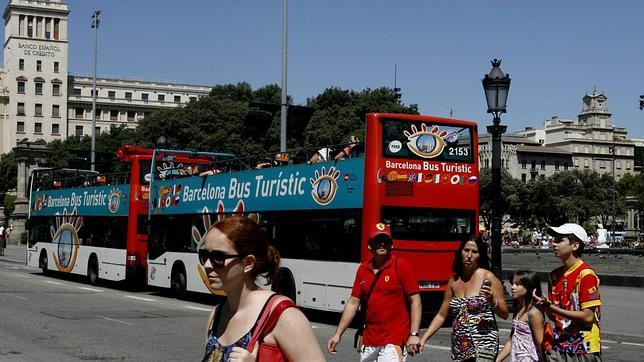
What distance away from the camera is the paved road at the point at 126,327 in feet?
41.7

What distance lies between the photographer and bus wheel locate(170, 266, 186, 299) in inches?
918

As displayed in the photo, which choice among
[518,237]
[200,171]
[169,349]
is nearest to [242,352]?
[169,349]

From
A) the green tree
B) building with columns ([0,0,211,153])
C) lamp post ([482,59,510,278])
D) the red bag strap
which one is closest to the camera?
the red bag strap

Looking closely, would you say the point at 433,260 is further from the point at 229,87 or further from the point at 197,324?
the point at 229,87

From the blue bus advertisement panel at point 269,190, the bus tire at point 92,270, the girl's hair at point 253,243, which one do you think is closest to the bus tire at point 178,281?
the blue bus advertisement panel at point 269,190

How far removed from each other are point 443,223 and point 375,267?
31.3ft

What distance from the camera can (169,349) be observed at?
1312 centimetres

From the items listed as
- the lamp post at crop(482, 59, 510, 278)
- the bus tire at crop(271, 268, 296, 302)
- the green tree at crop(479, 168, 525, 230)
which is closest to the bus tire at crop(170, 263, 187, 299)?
the bus tire at crop(271, 268, 296, 302)

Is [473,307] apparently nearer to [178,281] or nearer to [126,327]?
[126,327]

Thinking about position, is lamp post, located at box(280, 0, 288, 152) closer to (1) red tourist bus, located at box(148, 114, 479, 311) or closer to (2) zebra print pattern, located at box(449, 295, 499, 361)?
(1) red tourist bus, located at box(148, 114, 479, 311)

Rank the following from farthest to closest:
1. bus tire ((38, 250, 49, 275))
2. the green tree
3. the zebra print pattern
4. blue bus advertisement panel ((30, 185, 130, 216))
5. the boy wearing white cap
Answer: the green tree, bus tire ((38, 250, 49, 275)), blue bus advertisement panel ((30, 185, 130, 216)), the zebra print pattern, the boy wearing white cap

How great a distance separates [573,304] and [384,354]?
68.1 inches

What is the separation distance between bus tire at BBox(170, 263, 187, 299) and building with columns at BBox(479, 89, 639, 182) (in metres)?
127

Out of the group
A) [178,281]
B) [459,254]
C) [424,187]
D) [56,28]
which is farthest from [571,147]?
[459,254]
